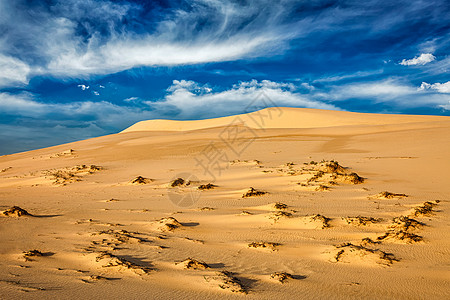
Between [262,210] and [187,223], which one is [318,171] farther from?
[187,223]

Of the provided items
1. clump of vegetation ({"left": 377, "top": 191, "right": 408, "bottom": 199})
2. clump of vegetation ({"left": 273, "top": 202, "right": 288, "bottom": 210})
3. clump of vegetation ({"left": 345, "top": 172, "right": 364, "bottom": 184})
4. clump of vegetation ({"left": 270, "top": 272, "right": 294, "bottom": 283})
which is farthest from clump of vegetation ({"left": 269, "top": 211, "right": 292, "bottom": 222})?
clump of vegetation ({"left": 345, "top": 172, "right": 364, "bottom": 184})

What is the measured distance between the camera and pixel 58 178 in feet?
38.5

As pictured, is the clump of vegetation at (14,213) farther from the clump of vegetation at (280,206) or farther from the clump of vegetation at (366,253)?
the clump of vegetation at (366,253)

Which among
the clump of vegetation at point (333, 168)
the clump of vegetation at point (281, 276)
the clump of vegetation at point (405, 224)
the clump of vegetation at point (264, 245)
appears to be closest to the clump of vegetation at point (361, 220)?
the clump of vegetation at point (405, 224)

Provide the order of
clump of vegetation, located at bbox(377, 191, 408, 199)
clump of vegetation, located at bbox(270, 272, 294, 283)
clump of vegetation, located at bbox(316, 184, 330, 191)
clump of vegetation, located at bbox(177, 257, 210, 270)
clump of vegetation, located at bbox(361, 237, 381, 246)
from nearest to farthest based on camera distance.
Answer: clump of vegetation, located at bbox(270, 272, 294, 283) → clump of vegetation, located at bbox(177, 257, 210, 270) → clump of vegetation, located at bbox(361, 237, 381, 246) → clump of vegetation, located at bbox(377, 191, 408, 199) → clump of vegetation, located at bbox(316, 184, 330, 191)

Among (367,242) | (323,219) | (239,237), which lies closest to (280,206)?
(323,219)

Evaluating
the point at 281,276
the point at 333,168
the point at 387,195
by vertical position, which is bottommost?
the point at 281,276

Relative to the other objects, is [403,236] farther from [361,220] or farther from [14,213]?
[14,213]

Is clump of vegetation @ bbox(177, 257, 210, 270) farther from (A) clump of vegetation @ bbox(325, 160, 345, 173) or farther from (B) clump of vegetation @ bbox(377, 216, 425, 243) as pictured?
(A) clump of vegetation @ bbox(325, 160, 345, 173)

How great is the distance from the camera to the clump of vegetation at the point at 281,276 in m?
3.21

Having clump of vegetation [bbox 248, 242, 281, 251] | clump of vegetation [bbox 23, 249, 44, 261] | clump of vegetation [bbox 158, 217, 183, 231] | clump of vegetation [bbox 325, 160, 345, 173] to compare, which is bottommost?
clump of vegetation [bbox 248, 242, 281, 251]

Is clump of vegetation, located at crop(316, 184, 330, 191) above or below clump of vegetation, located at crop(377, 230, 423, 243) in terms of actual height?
above

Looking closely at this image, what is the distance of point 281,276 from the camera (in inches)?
129

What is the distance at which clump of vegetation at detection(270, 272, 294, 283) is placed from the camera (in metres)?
3.21
